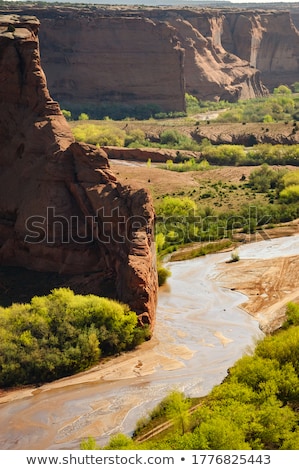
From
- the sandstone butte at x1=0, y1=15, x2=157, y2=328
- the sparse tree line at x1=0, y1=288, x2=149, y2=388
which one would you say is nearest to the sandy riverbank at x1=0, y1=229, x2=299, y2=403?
the sparse tree line at x1=0, y1=288, x2=149, y2=388

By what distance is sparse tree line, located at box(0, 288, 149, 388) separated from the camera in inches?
1703

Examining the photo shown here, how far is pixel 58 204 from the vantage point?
5194 centimetres

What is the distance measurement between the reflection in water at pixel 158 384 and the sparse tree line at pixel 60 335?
132cm

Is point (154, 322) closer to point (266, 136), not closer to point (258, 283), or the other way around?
point (258, 283)

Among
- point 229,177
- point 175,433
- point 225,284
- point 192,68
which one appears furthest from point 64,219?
point 192,68

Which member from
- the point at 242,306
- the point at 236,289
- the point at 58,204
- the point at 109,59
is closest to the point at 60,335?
the point at 58,204

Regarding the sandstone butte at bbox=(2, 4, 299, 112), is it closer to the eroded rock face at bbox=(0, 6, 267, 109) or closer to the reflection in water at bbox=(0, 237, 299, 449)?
the eroded rock face at bbox=(0, 6, 267, 109)

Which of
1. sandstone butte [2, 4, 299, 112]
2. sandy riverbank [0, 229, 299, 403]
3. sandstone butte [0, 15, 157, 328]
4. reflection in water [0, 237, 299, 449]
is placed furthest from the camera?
sandstone butte [2, 4, 299, 112]

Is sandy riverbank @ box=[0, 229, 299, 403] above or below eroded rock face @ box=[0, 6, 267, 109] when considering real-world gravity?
below

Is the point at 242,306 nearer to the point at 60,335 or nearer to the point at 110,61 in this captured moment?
the point at 60,335

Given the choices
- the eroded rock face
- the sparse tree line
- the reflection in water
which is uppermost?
the eroded rock face

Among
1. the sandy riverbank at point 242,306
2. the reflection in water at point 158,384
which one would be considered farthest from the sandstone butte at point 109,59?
the reflection in water at point 158,384

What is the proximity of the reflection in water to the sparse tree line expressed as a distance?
4.32ft

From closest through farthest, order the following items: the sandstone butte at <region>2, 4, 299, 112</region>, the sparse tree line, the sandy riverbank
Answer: the sparse tree line
the sandy riverbank
the sandstone butte at <region>2, 4, 299, 112</region>
